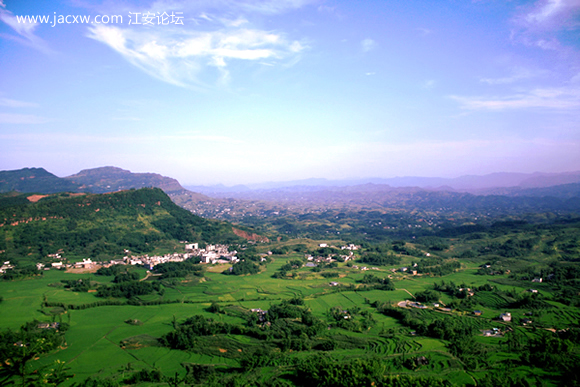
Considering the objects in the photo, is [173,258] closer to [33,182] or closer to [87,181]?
[33,182]

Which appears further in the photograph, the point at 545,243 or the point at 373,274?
the point at 545,243

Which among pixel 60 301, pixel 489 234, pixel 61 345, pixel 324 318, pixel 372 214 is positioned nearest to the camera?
pixel 61 345

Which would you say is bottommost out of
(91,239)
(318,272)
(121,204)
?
(318,272)

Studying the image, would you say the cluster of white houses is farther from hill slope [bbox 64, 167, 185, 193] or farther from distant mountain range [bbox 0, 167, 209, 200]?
hill slope [bbox 64, 167, 185, 193]

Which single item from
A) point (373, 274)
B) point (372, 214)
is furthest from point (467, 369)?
point (372, 214)

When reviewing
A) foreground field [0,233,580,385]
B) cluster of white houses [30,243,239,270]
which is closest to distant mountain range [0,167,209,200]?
cluster of white houses [30,243,239,270]

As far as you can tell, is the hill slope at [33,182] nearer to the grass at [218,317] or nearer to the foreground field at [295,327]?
the grass at [218,317]

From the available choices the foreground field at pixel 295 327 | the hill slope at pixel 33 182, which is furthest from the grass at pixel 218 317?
the hill slope at pixel 33 182

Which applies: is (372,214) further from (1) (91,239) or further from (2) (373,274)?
(1) (91,239)
